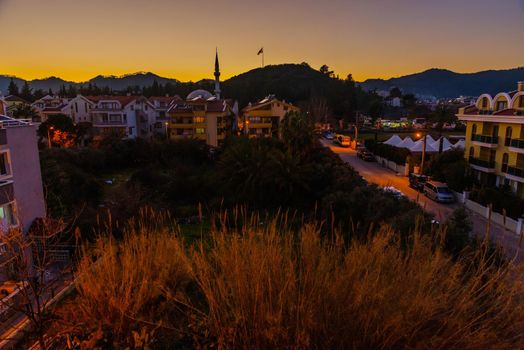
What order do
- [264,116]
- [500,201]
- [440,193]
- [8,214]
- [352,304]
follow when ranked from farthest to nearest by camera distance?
[264,116] → [440,193] → [500,201] → [8,214] → [352,304]

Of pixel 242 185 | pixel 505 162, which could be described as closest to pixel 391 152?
pixel 505 162

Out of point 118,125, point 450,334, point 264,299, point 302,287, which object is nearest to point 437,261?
point 450,334

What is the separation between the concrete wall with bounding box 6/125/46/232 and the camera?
36.8 feet

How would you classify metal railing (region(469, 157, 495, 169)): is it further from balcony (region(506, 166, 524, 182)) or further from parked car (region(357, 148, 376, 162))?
parked car (region(357, 148, 376, 162))

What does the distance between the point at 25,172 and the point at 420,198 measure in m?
18.9

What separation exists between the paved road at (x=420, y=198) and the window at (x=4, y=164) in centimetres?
1153

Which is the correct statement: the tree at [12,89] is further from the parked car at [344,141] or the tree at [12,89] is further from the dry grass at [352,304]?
the dry grass at [352,304]

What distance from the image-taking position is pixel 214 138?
136ft

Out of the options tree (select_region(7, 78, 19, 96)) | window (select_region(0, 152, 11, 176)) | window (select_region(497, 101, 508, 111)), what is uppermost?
tree (select_region(7, 78, 19, 96))

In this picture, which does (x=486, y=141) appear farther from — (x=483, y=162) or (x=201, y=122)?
(x=201, y=122)

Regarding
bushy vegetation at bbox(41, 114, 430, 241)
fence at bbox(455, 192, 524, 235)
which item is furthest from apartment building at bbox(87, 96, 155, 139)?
fence at bbox(455, 192, 524, 235)

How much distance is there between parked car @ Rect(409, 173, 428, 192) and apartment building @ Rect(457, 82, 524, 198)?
11.0 feet

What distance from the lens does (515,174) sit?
19.8 m

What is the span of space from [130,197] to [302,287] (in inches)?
595
